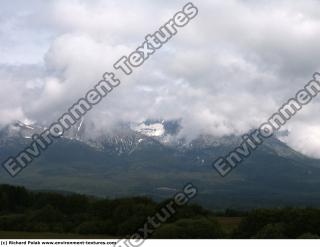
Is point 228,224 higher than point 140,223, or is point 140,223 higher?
point 140,223

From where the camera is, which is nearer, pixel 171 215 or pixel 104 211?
pixel 171 215

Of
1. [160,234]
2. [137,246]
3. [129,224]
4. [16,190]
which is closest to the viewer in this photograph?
[137,246]

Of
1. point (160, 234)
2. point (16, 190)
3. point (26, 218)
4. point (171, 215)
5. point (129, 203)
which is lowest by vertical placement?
point (160, 234)

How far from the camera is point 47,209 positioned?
246 feet

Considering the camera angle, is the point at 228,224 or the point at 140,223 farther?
the point at 228,224

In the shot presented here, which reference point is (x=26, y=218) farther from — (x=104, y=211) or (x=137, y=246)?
(x=137, y=246)

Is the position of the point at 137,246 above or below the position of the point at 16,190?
below

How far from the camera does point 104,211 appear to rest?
73062mm

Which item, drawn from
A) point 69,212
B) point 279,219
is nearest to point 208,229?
point 279,219

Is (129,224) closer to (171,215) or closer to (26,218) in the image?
(171,215)

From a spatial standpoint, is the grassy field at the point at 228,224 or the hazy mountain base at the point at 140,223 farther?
the grassy field at the point at 228,224

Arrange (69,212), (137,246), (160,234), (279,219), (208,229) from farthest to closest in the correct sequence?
(69,212) < (279,219) < (208,229) < (160,234) < (137,246)

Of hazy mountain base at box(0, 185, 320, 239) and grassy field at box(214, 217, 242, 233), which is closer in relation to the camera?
hazy mountain base at box(0, 185, 320, 239)

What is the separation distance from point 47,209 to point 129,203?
41.4ft
